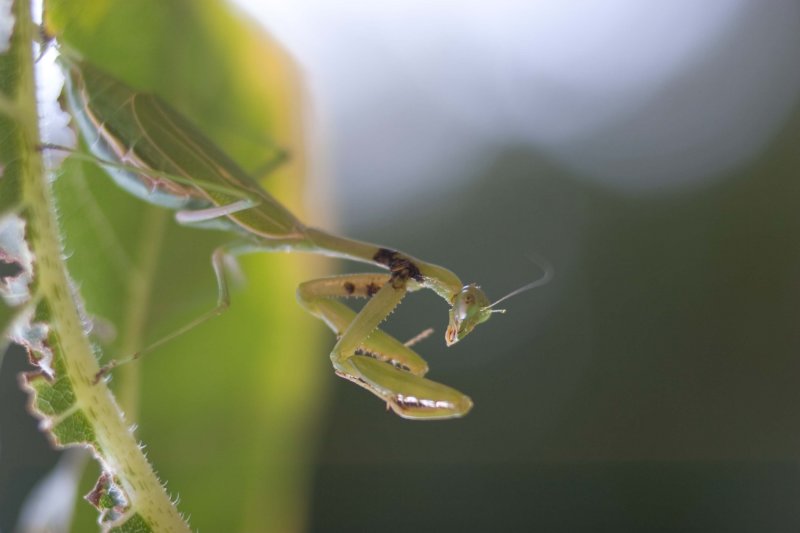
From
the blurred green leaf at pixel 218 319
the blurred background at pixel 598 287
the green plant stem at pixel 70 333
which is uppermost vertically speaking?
the blurred background at pixel 598 287

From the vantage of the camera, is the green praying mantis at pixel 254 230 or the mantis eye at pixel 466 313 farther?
the mantis eye at pixel 466 313

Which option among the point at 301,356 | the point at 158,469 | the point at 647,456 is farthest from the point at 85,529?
the point at 647,456

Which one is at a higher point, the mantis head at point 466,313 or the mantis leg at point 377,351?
the mantis head at point 466,313

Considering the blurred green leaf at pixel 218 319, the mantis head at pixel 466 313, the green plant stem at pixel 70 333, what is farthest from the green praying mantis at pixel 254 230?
the green plant stem at pixel 70 333

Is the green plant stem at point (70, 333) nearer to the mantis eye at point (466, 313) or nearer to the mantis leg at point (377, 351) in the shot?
the mantis leg at point (377, 351)

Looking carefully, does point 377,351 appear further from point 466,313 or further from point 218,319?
point 218,319

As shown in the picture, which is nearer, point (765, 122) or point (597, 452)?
point (597, 452)

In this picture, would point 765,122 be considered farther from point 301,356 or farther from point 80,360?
point 80,360

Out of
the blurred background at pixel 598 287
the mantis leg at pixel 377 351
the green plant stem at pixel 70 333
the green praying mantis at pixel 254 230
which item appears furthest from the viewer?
the blurred background at pixel 598 287
